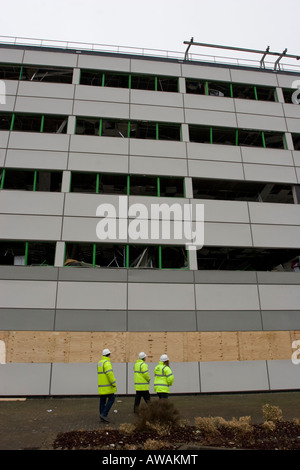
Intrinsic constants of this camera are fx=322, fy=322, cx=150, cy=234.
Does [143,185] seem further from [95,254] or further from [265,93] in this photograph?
[265,93]

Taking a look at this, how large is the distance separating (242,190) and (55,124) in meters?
10.7

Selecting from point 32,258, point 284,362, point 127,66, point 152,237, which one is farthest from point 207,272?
point 127,66

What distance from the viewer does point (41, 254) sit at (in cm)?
1500

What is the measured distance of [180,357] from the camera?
12852 millimetres

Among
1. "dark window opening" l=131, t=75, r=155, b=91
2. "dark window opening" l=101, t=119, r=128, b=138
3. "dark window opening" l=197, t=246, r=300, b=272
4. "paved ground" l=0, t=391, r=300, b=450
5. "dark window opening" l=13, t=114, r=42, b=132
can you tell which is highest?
"dark window opening" l=131, t=75, r=155, b=91

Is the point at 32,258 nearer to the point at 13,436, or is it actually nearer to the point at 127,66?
the point at 13,436

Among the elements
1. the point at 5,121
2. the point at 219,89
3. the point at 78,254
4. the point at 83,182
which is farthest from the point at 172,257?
the point at 5,121

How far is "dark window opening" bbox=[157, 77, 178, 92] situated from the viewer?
1833cm

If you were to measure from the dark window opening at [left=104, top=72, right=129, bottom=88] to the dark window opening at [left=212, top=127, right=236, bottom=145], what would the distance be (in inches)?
226

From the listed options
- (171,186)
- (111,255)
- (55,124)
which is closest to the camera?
(111,255)

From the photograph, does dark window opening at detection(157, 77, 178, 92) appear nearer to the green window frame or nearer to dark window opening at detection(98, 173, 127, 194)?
dark window opening at detection(98, 173, 127, 194)

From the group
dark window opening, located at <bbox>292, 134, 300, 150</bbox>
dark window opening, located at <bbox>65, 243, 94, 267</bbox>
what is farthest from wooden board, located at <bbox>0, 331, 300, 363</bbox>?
dark window opening, located at <bbox>292, 134, 300, 150</bbox>

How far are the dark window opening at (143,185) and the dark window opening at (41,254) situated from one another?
5152 millimetres

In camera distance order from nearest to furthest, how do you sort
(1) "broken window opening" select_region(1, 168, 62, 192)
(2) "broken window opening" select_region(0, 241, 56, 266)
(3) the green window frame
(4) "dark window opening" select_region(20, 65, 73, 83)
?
(3) the green window frame
(2) "broken window opening" select_region(0, 241, 56, 266)
(1) "broken window opening" select_region(1, 168, 62, 192)
(4) "dark window opening" select_region(20, 65, 73, 83)
